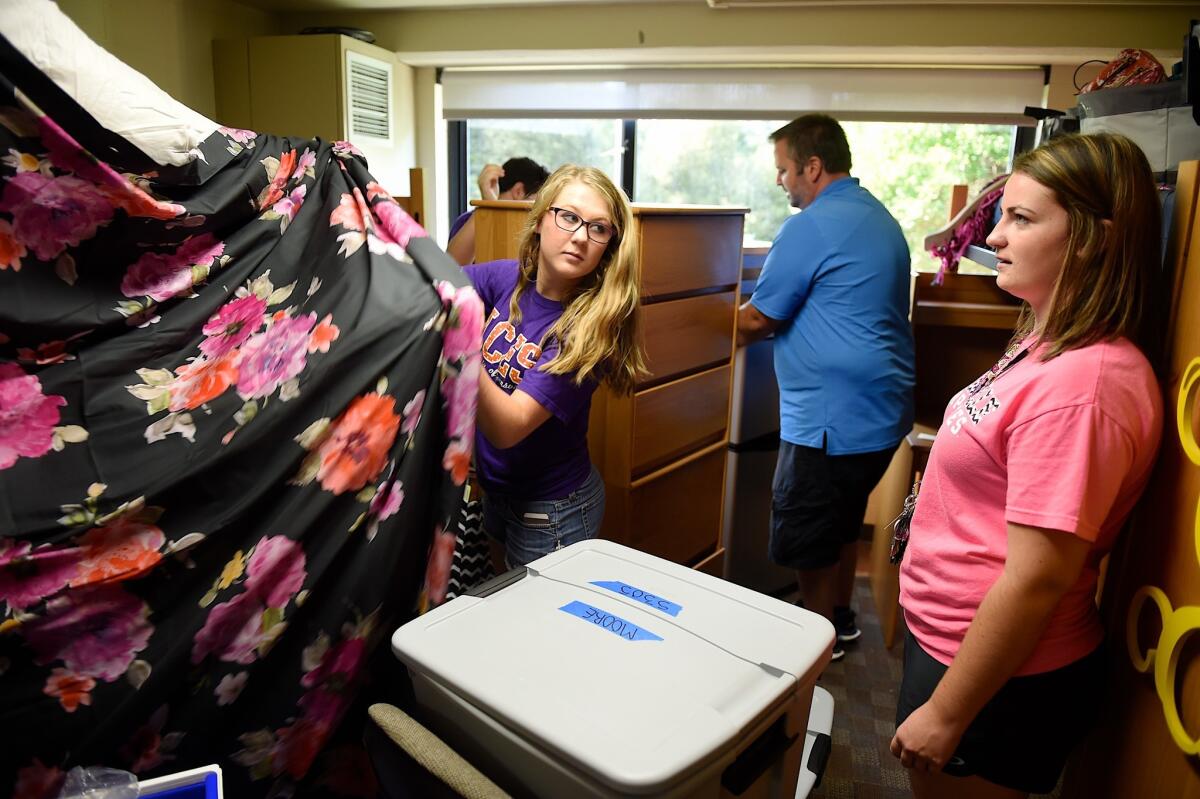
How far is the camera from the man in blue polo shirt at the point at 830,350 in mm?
2131

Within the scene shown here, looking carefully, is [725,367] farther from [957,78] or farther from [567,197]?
[957,78]

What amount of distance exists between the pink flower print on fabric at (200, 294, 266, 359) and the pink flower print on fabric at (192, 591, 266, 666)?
0.93ft

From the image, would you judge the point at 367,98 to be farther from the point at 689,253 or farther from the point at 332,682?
the point at 332,682

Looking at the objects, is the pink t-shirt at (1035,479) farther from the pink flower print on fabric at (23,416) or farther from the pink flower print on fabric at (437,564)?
the pink flower print on fabric at (23,416)

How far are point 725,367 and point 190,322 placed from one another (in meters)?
1.69

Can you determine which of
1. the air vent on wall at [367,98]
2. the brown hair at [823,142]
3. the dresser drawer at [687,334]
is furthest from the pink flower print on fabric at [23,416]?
the air vent on wall at [367,98]

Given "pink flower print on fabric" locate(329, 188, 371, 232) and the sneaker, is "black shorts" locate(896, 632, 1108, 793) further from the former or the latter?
the sneaker

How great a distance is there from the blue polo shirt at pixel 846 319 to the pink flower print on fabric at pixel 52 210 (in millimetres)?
1717

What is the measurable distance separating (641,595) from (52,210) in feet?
2.48

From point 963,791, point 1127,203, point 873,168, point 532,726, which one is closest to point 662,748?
point 532,726

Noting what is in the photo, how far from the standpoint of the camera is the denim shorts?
1.49m

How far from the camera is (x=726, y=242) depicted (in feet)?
7.42

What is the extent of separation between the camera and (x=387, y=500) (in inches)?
38.4

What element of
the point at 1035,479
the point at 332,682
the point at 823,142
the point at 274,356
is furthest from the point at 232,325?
the point at 823,142
